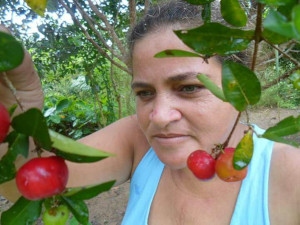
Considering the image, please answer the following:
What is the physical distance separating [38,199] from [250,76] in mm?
335

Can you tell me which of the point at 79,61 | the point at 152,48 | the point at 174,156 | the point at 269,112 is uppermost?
the point at 152,48

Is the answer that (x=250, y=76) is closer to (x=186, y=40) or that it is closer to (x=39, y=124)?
(x=186, y=40)

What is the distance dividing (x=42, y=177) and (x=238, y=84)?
0.93ft

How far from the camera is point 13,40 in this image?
0.40 meters

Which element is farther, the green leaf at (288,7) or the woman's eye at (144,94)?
the woman's eye at (144,94)

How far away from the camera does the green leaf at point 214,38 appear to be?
47 cm

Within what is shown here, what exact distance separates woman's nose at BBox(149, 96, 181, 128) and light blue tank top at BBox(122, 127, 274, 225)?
12.5 inches

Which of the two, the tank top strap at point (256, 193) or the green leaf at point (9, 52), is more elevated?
the green leaf at point (9, 52)

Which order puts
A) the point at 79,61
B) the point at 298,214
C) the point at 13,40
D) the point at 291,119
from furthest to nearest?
the point at 79,61 → the point at 298,214 → the point at 291,119 → the point at 13,40

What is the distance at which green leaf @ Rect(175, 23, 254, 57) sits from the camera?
1.53 feet

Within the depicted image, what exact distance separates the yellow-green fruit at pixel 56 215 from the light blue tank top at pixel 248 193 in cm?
89

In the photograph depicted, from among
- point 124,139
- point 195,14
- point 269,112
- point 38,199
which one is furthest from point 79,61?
point 269,112

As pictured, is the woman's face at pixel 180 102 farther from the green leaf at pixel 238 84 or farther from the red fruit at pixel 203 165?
the green leaf at pixel 238 84

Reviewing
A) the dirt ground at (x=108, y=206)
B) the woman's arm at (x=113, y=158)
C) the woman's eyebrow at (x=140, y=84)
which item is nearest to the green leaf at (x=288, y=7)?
the woman's eyebrow at (x=140, y=84)
